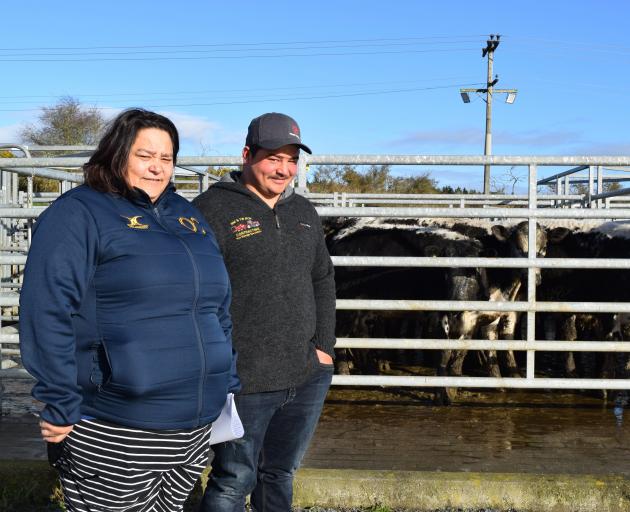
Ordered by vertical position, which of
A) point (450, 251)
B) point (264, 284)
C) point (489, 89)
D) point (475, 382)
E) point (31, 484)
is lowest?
point (31, 484)

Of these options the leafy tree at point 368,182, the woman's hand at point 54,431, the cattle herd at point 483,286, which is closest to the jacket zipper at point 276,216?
the woman's hand at point 54,431

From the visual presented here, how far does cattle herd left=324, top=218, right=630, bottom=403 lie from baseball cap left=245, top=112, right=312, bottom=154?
3794 mm

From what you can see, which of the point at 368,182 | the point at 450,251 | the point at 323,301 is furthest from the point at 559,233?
the point at 368,182

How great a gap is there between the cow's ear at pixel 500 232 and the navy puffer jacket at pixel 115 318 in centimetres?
521

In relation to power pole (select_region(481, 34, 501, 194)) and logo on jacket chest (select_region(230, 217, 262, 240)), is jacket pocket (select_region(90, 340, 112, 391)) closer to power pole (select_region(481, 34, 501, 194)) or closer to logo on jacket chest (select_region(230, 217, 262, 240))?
logo on jacket chest (select_region(230, 217, 262, 240))

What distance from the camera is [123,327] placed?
93.8 inches

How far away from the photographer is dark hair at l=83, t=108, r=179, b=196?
8.29ft

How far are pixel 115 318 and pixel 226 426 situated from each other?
0.60 meters

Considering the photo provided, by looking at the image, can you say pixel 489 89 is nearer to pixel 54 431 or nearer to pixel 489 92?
pixel 489 92

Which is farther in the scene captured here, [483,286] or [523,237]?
[483,286]

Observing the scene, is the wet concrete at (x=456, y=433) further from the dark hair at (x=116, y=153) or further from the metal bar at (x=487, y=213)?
the dark hair at (x=116, y=153)

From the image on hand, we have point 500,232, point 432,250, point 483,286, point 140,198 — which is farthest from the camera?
point 432,250

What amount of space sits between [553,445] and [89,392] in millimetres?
3409

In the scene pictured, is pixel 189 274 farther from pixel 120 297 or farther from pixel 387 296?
pixel 387 296
